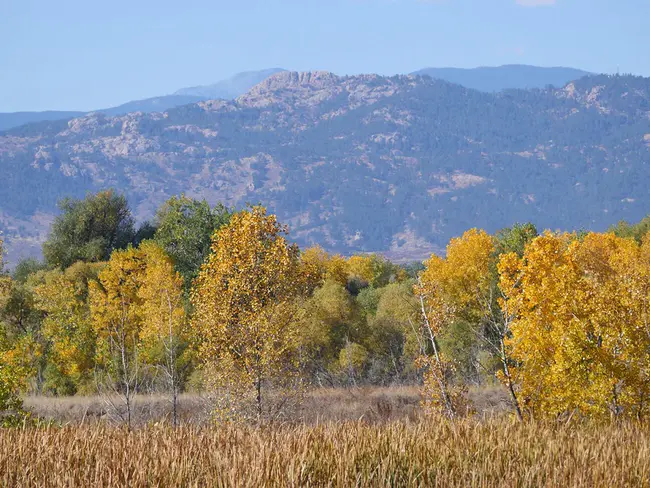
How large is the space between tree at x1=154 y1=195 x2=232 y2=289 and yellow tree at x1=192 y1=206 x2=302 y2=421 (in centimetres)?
3874

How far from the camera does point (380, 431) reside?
8914mm

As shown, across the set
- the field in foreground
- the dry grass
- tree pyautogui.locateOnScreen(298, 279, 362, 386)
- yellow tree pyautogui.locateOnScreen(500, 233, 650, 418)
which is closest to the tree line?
yellow tree pyautogui.locateOnScreen(500, 233, 650, 418)

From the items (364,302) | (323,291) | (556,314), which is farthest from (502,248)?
(556,314)

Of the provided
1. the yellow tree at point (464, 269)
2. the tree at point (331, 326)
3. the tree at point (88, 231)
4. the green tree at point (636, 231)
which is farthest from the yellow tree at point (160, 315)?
the green tree at point (636, 231)

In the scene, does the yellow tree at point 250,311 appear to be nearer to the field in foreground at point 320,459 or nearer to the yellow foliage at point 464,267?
the field in foreground at point 320,459

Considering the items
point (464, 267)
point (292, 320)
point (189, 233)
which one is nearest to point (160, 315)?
point (189, 233)

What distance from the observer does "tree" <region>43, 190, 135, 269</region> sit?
84.2 metres

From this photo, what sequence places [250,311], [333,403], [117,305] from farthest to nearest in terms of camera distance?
[117,305] < [333,403] < [250,311]

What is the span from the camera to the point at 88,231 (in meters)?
91.1

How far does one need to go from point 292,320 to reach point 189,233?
44.2 metres

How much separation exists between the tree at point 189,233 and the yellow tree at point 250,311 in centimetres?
3874

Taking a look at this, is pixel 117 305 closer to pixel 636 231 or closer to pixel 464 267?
pixel 464 267

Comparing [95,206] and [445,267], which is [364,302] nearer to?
[445,267]

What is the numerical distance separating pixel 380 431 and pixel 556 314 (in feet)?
59.0
